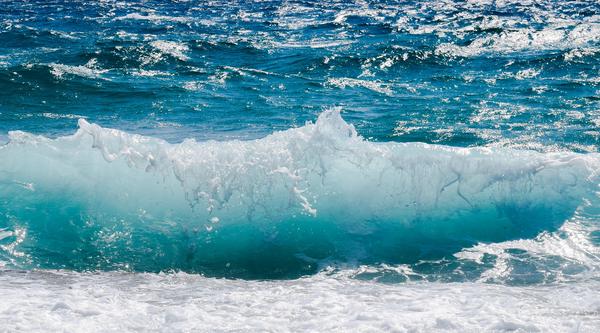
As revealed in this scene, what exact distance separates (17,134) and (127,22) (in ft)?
43.2

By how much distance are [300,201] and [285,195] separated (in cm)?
17

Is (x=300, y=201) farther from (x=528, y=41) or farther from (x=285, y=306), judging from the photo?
(x=528, y=41)

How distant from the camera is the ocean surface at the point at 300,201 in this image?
498cm

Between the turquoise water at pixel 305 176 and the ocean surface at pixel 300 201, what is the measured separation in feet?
0.08

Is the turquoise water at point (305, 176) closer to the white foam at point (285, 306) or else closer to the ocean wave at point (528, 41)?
the white foam at point (285, 306)

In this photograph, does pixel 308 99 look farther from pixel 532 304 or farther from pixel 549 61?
pixel 532 304

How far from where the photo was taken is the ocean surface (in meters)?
4.98

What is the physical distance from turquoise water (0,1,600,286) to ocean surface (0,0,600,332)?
0.9 inches

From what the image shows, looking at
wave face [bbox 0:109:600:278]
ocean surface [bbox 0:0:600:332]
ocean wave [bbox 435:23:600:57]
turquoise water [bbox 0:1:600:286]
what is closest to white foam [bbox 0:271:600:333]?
ocean surface [bbox 0:0:600:332]

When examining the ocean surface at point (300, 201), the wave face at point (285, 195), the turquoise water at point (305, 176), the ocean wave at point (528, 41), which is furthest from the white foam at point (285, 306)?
the ocean wave at point (528, 41)

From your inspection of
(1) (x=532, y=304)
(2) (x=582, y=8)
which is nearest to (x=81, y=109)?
(1) (x=532, y=304)

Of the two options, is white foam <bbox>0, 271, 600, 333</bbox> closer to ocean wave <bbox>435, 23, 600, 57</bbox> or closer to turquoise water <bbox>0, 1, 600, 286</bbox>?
turquoise water <bbox>0, 1, 600, 286</bbox>

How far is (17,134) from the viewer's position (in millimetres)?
7891

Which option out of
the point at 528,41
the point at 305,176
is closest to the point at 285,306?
the point at 305,176
